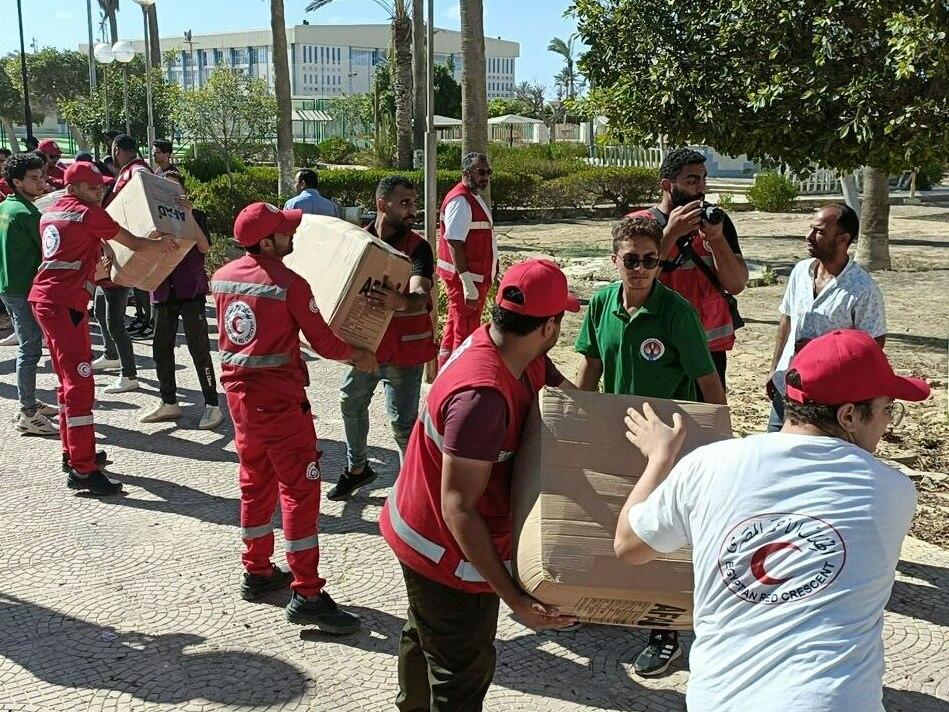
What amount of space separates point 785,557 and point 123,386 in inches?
304

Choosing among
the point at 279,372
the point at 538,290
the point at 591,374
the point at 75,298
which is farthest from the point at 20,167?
the point at 538,290

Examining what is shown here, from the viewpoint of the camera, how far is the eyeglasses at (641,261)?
3949mm

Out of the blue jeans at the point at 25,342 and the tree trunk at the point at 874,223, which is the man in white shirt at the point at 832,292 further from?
the tree trunk at the point at 874,223

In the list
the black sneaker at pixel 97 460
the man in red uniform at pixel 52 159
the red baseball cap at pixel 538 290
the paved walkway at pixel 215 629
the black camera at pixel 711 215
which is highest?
the man in red uniform at pixel 52 159

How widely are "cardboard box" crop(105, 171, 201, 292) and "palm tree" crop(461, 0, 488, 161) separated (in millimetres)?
6781

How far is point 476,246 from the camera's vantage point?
756 cm

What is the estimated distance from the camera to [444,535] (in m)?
2.90

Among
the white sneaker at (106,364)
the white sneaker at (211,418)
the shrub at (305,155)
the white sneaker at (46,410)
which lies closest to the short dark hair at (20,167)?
the white sneaker at (46,410)

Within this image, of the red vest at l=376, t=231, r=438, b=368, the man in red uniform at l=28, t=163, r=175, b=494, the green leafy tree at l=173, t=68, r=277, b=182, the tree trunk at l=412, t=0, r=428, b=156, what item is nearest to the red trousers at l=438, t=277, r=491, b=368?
the red vest at l=376, t=231, r=438, b=368

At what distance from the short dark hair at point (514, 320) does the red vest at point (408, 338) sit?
9.00ft

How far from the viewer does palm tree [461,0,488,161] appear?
12.9 meters

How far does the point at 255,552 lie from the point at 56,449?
3206 mm

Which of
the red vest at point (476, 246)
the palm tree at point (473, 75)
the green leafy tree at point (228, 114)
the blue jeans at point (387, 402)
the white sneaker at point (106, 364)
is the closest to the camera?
Result: the blue jeans at point (387, 402)

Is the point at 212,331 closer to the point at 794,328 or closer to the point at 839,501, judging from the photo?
the point at 794,328
